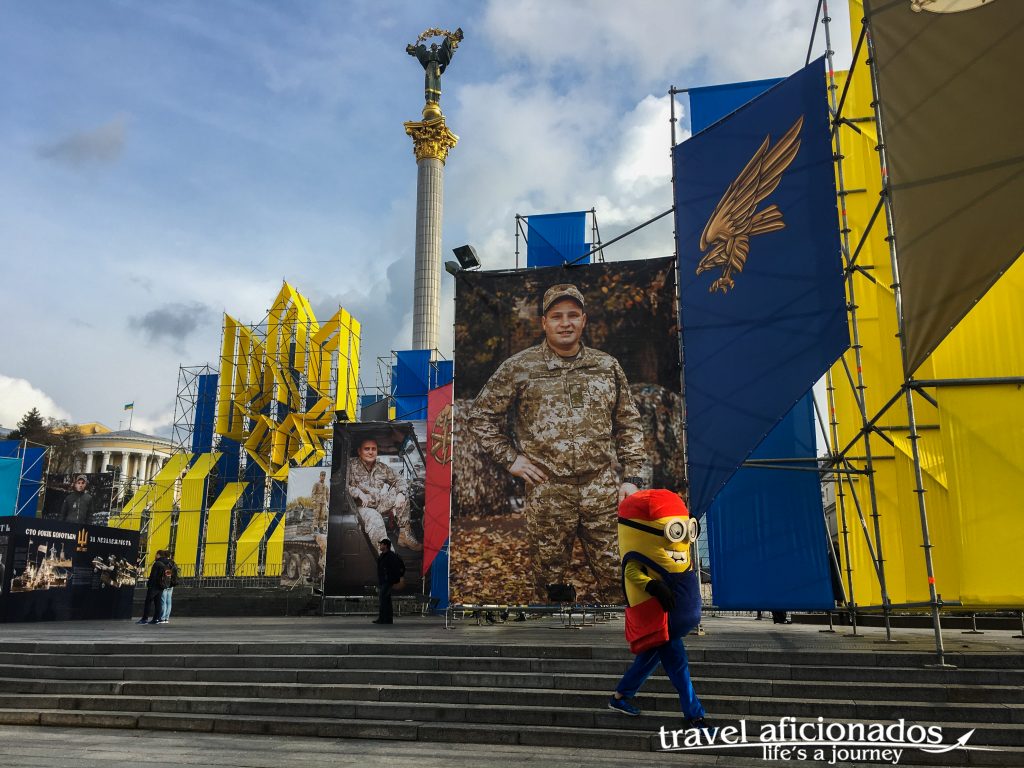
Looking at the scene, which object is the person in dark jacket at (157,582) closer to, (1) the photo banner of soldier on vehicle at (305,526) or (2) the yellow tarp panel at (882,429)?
(1) the photo banner of soldier on vehicle at (305,526)

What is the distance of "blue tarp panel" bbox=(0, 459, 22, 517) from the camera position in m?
28.4

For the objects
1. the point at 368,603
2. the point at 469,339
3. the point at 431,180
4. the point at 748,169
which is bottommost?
the point at 368,603

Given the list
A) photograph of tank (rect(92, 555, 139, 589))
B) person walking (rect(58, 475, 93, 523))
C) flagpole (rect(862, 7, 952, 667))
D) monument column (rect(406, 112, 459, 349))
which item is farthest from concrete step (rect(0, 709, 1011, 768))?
monument column (rect(406, 112, 459, 349))

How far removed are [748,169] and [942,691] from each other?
826cm

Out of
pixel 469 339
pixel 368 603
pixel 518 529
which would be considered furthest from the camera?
pixel 368 603

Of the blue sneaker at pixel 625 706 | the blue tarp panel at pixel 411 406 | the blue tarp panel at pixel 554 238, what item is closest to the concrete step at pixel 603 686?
the blue sneaker at pixel 625 706

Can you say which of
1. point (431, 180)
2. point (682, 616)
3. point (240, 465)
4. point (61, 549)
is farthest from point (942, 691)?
point (431, 180)

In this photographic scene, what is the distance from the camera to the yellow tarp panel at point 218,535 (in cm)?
3291

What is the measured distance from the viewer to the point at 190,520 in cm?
3444

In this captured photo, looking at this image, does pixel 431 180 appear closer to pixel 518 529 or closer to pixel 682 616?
pixel 518 529

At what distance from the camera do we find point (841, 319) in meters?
11.1

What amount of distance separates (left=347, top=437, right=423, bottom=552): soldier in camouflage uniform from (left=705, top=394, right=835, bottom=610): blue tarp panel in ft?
36.4

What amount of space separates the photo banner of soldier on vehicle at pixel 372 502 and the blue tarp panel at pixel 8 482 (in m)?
12.9

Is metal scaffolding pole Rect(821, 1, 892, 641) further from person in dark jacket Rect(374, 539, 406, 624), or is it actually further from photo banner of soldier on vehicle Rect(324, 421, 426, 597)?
photo banner of soldier on vehicle Rect(324, 421, 426, 597)
